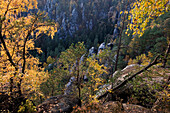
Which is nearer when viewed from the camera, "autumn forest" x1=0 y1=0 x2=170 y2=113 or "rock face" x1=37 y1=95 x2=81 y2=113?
"autumn forest" x1=0 y1=0 x2=170 y2=113

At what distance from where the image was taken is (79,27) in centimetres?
11138

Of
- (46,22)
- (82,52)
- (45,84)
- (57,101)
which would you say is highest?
(46,22)

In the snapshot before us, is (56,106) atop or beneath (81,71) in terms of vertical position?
beneath

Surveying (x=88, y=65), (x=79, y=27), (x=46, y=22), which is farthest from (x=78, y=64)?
(x=79, y=27)

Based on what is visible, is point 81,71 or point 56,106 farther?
point 81,71

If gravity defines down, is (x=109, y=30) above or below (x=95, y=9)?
below

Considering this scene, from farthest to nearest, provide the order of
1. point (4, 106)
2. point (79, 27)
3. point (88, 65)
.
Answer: point (79, 27), point (88, 65), point (4, 106)

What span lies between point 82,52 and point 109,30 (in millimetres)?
88916

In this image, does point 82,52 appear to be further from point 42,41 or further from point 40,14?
point 42,41

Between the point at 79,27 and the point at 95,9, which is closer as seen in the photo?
the point at 79,27

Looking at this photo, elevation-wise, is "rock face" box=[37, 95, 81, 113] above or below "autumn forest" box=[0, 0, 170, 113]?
below

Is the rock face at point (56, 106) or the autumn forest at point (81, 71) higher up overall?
the autumn forest at point (81, 71)

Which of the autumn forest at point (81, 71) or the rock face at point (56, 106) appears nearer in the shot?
the autumn forest at point (81, 71)

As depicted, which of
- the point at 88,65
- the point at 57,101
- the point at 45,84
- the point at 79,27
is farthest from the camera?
the point at 79,27
